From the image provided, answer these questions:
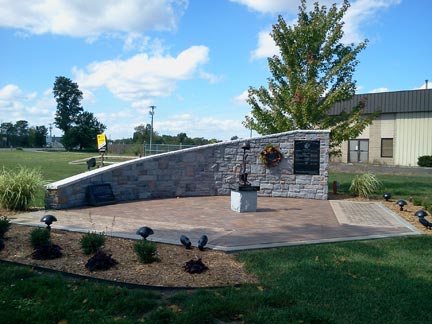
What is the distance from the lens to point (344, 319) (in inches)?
159

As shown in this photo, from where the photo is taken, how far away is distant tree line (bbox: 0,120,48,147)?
91.1 metres

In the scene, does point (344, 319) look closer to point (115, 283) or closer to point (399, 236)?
point (115, 283)

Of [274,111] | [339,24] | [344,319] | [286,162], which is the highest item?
[339,24]

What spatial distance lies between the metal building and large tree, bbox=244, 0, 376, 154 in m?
20.6

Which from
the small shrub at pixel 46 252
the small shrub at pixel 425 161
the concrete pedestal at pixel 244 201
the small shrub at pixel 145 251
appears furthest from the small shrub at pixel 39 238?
the small shrub at pixel 425 161

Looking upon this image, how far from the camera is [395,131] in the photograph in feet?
125

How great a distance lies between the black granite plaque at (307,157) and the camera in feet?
45.8

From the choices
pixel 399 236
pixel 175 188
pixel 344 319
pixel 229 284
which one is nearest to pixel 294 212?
pixel 399 236

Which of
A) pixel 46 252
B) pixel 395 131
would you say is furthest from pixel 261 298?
pixel 395 131

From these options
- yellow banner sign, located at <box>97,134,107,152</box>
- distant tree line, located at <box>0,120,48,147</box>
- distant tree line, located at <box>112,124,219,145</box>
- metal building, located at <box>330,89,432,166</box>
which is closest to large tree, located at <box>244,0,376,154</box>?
yellow banner sign, located at <box>97,134,107,152</box>

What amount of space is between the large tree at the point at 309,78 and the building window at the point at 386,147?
24.0 m

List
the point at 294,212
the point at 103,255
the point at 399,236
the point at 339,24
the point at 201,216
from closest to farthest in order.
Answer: the point at 103,255
the point at 399,236
the point at 201,216
the point at 294,212
the point at 339,24

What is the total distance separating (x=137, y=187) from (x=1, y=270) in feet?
24.7

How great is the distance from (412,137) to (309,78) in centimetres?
2520
